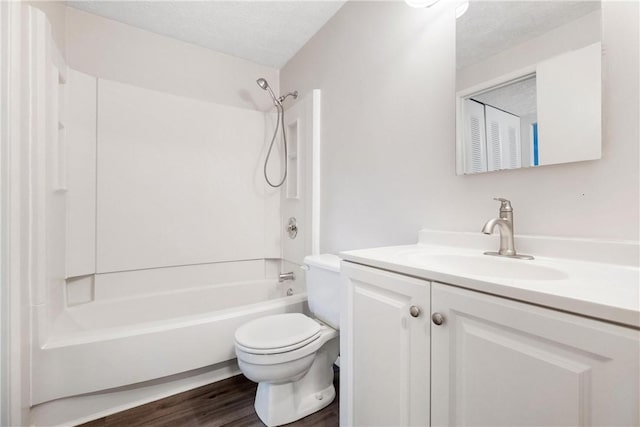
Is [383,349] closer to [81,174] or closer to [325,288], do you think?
[325,288]

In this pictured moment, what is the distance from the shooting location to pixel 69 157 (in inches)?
68.0

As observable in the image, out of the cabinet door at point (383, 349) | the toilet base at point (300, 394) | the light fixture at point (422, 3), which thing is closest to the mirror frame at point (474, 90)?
the light fixture at point (422, 3)

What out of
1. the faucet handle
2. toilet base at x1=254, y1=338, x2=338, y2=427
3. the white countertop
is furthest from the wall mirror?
toilet base at x1=254, y1=338, x2=338, y2=427

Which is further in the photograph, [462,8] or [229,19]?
[229,19]

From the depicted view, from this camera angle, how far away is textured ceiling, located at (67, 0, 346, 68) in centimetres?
179

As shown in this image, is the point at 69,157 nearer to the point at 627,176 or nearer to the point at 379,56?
the point at 379,56

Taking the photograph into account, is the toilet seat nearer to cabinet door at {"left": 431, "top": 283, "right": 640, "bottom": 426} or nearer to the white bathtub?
the white bathtub

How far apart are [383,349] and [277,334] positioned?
648 millimetres

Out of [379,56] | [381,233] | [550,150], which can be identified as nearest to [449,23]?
[379,56]

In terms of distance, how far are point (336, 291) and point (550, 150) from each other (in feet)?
3.39

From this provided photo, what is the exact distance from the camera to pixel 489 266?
3.12ft

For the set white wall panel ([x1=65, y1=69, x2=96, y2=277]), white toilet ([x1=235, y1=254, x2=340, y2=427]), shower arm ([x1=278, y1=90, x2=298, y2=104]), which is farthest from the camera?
shower arm ([x1=278, y1=90, x2=298, y2=104])

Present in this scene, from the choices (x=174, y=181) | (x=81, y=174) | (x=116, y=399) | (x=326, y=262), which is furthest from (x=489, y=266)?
(x=81, y=174)

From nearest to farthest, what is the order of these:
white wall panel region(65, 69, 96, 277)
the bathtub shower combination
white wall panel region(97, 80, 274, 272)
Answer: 1. the bathtub shower combination
2. white wall panel region(65, 69, 96, 277)
3. white wall panel region(97, 80, 274, 272)
